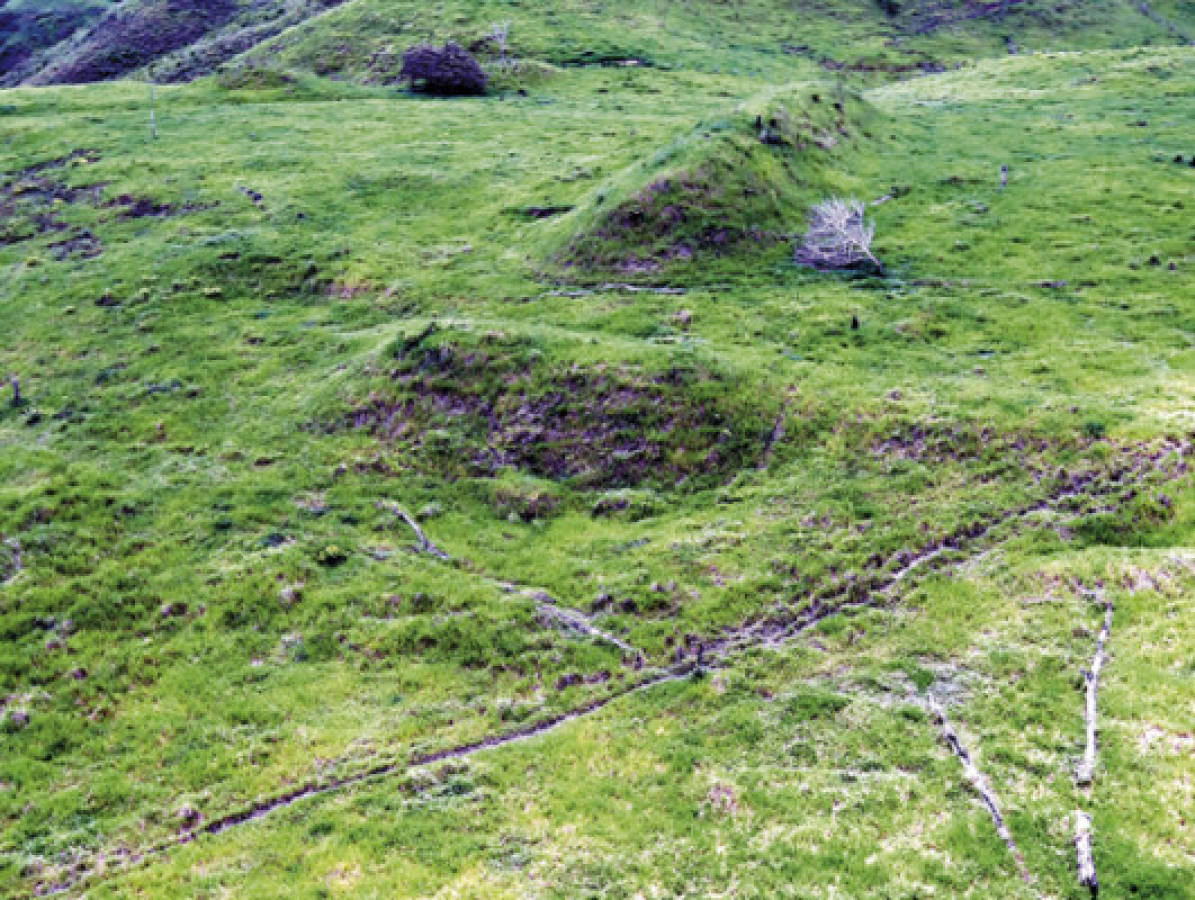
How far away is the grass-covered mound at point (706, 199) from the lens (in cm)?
3941

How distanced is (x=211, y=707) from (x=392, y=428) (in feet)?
43.5

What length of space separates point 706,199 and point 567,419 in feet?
63.7

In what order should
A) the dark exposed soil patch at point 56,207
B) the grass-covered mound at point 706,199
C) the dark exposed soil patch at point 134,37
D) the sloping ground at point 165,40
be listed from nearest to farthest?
the grass-covered mound at point 706,199
the dark exposed soil patch at point 56,207
the sloping ground at point 165,40
the dark exposed soil patch at point 134,37

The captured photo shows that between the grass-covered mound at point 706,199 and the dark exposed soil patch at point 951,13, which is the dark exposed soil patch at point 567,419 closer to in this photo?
the grass-covered mound at point 706,199

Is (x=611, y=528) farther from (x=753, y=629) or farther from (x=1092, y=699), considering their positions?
(x=1092, y=699)

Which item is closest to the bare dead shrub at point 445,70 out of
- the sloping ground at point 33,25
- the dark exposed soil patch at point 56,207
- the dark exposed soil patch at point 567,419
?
the dark exposed soil patch at point 56,207

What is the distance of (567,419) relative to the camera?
28047 mm

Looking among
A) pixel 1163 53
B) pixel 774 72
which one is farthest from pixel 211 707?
pixel 1163 53

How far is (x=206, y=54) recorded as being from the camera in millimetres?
105375

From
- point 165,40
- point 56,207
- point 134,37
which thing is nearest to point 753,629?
point 56,207

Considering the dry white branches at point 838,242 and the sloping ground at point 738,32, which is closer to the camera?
the dry white branches at point 838,242

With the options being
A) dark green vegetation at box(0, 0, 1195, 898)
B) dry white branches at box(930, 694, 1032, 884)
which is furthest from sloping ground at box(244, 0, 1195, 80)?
dry white branches at box(930, 694, 1032, 884)

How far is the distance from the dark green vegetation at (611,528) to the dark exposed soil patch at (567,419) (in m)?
0.15

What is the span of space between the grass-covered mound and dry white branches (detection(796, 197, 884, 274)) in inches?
76.7
